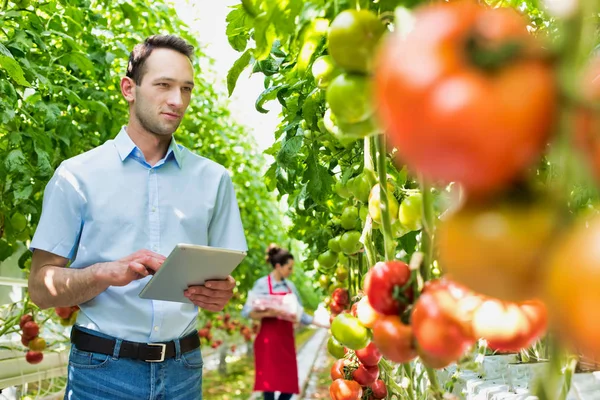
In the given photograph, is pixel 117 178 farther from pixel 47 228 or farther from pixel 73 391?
pixel 73 391

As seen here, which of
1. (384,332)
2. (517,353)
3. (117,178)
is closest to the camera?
(384,332)

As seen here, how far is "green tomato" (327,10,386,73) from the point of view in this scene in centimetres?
56

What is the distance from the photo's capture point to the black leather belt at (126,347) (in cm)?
210

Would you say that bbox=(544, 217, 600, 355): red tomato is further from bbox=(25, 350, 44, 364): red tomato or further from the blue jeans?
bbox=(25, 350, 44, 364): red tomato

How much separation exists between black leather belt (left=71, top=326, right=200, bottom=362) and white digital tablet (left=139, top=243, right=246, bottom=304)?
209 millimetres

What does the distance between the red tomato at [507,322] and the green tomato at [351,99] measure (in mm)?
199

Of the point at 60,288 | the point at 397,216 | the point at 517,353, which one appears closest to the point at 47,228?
the point at 60,288

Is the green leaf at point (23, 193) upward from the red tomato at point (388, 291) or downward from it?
upward

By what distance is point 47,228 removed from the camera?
2.12 m

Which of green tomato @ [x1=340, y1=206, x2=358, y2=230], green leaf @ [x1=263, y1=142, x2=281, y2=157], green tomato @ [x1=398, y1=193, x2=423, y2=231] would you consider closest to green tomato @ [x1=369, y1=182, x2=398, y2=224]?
green tomato @ [x1=398, y1=193, x2=423, y2=231]

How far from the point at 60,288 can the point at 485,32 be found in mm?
1921

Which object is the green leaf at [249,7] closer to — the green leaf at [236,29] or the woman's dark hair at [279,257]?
the green leaf at [236,29]

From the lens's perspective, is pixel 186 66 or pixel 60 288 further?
pixel 186 66

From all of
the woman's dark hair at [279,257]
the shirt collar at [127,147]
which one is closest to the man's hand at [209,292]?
the shirt collar at [127,147]
